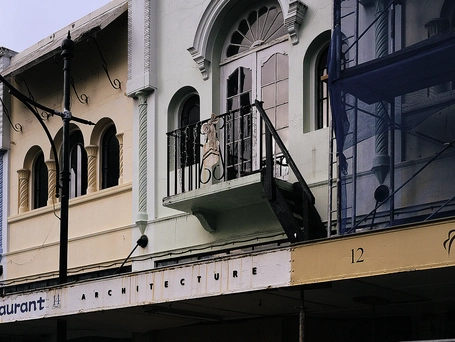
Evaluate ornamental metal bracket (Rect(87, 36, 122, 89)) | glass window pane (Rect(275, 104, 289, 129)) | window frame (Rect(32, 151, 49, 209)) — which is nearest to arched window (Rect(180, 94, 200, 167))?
glass window pane (Rect(275, 104, 289, 129))

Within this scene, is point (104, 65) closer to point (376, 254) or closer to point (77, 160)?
point (77, 160)

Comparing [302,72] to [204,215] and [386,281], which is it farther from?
[386,281]

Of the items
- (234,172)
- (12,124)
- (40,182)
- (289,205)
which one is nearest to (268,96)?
(234,172)

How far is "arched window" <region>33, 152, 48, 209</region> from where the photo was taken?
21.0 meters

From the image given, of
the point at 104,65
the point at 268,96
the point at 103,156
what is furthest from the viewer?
the point at 103,156

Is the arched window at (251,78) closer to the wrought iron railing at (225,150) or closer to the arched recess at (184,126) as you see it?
the wrought iron railing at (225,150)

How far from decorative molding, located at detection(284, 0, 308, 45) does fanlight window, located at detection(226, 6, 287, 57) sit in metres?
0.68

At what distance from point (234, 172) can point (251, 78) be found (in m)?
1.80

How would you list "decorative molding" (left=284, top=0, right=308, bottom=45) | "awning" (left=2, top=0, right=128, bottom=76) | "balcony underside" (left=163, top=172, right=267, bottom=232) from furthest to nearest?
"awning" (left=2, top=0, right=128, bottom=76) → "decorative molding" (left=284, top=0, right=308, bottom=45) → "balcony underside" (left=163, top=172, right=267, bottom=232)

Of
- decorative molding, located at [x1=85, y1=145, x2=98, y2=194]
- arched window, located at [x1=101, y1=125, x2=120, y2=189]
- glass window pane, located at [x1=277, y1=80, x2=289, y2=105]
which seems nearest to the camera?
glass window pane, located at [x1=277, y1=80, x2=289, y2=105]

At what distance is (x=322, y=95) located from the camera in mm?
14984

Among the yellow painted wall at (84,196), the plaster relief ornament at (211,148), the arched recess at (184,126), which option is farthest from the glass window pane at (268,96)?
the yellow painted wall at (84,196)

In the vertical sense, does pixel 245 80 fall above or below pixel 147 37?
Result: below

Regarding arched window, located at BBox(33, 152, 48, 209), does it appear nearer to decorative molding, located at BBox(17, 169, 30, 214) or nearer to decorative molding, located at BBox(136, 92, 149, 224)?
decorative molding, located at BBox(17, 169, 30, 214)
